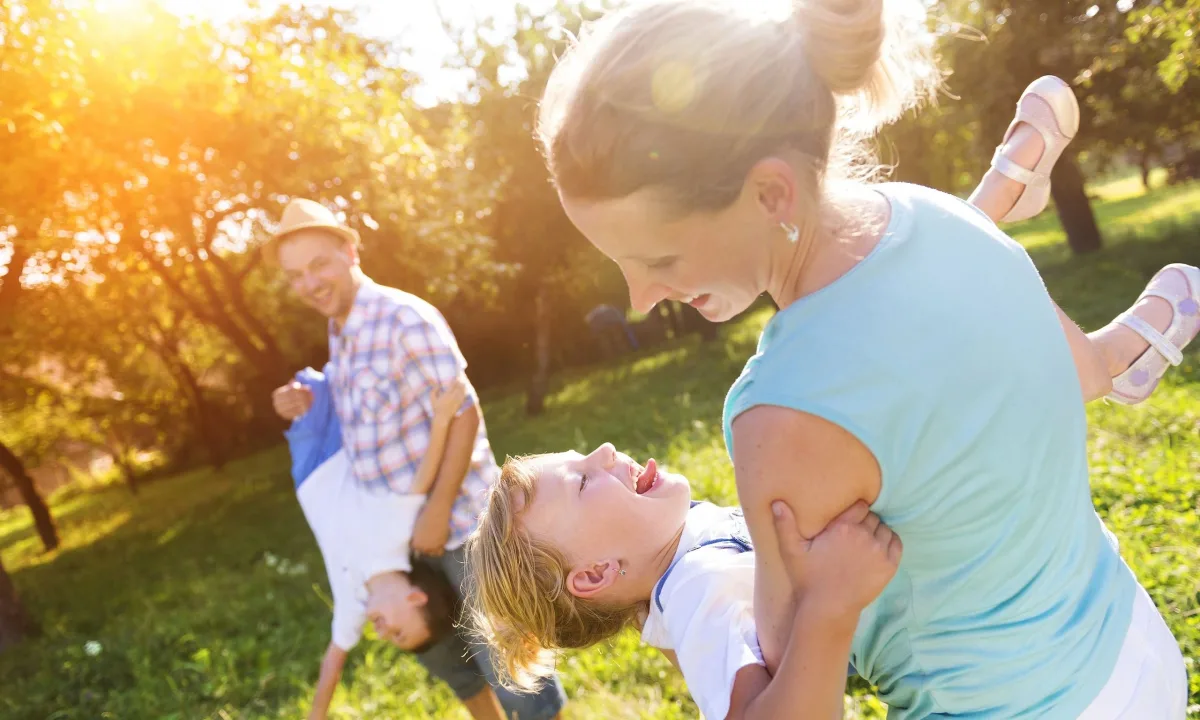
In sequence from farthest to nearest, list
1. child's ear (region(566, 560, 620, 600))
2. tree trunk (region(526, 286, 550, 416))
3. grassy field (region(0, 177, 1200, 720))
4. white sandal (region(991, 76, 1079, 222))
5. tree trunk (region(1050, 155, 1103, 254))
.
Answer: tree trunk (region(1050, 155, 1103, 254)), tree trunk (region(526, 286, 550, 416)), grassy field (region(0, 177, 1200, 720)), child's ear (region(566, 560, 620, 600)), white sandal (region(991, 76, 1079, 222))

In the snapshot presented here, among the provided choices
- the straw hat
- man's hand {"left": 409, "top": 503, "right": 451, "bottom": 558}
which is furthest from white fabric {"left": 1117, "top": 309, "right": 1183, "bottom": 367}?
the straw hat

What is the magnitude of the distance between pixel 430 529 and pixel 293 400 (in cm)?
91

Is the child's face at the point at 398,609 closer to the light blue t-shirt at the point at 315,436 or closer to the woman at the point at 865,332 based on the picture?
the light blue t-shirt at the point at 315,436

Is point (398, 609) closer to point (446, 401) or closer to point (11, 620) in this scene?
point (446, 401)

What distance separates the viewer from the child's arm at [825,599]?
→ 44.9 inches

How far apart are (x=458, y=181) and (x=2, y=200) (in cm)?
586

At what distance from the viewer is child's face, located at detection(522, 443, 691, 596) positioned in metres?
2.17

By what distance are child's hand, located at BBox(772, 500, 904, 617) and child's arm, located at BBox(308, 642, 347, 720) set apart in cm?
269

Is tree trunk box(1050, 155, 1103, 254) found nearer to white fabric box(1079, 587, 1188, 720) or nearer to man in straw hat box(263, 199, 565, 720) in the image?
man in straw hat box(263, 199, 565, 720)

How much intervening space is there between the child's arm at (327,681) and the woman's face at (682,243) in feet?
8.75

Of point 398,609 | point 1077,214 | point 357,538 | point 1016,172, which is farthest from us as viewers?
point 1077,214

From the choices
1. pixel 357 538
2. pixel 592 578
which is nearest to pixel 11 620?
pixel 357 538

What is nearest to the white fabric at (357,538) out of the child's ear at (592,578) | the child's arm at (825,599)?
the child's ear at (592,578)

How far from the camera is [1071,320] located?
1842 millimetres
